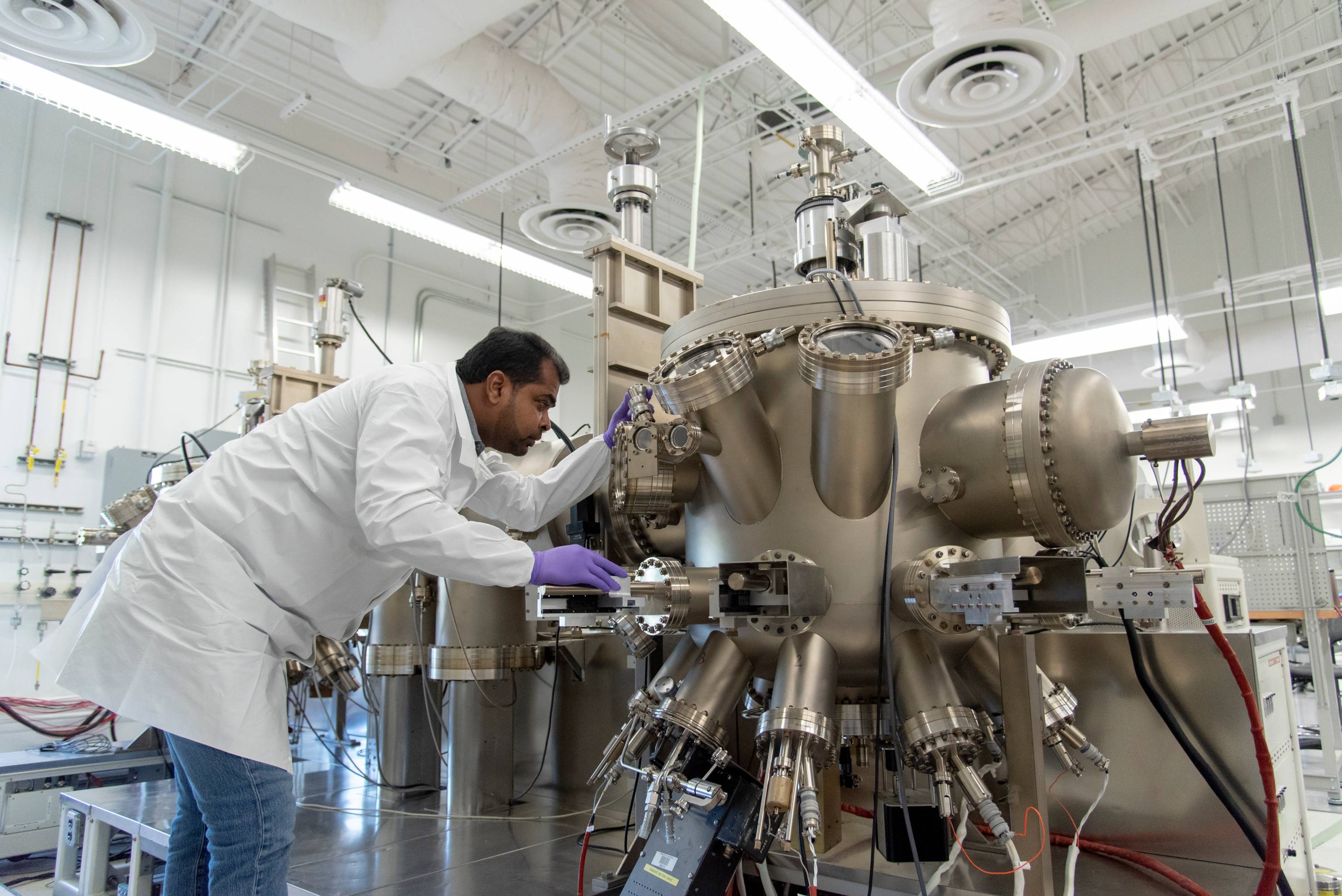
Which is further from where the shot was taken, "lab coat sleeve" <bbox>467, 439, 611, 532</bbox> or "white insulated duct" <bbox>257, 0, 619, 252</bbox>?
"white insulated duct" <bbox>257, 0, 619, 252</bbox>

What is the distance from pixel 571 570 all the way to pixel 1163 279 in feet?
14.1

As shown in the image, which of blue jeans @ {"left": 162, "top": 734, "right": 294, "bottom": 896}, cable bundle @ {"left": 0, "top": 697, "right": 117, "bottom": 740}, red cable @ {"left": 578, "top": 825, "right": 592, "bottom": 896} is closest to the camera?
blue jeans @ {"left": 162, "top": 734, "right": 294, "bottom": 896}

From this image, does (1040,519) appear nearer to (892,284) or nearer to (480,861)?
(892,284)

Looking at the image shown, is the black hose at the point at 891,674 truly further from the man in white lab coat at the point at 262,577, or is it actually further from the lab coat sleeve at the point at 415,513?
the lab coat sleeve at the point at 415,513

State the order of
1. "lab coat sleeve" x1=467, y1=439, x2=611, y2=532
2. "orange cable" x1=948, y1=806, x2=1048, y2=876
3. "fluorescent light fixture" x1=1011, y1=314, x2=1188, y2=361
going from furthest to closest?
"fluorescent light fixture" x1=1011, y1=314, x2=1188, y2=361
"lab coat sleeve" x1=467, y1=439, x2=611, y2=532
"orange cable" x1=948, y1=806, x2=1048, y2=876

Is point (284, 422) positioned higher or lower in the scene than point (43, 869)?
higher

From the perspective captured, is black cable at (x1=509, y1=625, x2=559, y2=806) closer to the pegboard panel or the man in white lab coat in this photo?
the man in white lab coat

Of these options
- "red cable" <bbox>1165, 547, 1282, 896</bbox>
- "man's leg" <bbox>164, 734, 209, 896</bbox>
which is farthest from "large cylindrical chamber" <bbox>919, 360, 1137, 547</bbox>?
"man's leg" <bbox>164, 734, 209, 896</bbox>

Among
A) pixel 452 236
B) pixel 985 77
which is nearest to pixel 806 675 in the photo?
pixel 985 77

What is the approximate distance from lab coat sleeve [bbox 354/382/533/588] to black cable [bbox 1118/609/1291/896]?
2.67ft

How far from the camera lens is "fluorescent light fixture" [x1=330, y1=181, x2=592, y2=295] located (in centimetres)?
396

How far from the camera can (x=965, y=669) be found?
1.20 metres

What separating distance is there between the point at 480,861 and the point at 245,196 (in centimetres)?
527

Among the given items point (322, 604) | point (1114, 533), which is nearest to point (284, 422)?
point (322, 604)
